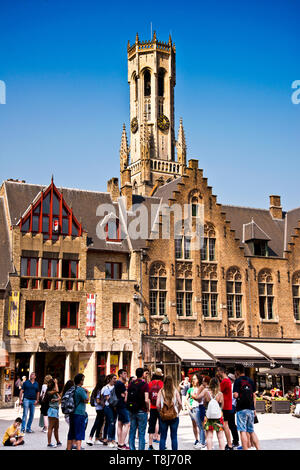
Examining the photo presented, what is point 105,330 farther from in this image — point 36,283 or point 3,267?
point 3,267

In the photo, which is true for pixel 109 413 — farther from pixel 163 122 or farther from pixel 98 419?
pixel 163 122

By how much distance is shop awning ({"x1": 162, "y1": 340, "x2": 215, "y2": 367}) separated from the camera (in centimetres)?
2930

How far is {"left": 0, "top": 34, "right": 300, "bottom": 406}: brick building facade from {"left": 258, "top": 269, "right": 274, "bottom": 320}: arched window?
7 cm

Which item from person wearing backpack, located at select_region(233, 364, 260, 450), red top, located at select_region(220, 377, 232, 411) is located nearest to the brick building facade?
red top, located at select_region(220, 377, 232, 411)

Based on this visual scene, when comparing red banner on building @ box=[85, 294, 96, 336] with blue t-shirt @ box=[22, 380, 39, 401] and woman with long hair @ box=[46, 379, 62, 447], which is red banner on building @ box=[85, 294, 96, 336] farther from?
woman with long hair @ box=[46, 379, 62, 447]

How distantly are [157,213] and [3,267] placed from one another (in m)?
10.7

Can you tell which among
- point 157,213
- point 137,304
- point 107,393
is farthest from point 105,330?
point 107,393

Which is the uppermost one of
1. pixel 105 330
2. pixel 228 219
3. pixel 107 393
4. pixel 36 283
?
pixel 228 219

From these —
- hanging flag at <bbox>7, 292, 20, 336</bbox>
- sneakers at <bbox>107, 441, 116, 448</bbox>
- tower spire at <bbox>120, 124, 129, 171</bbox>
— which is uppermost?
tower spire at <bbox>120, 124, 129, 171</bbox>

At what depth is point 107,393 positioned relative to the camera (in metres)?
14.3

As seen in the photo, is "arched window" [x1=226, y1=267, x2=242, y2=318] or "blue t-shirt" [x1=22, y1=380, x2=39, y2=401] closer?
"blue t-shirt" [x1=22, y1=380, x2=39, y2=401]

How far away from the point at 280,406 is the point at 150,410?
1266 cm

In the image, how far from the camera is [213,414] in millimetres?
12414

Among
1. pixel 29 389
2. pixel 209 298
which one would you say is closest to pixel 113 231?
pixel 209 298
